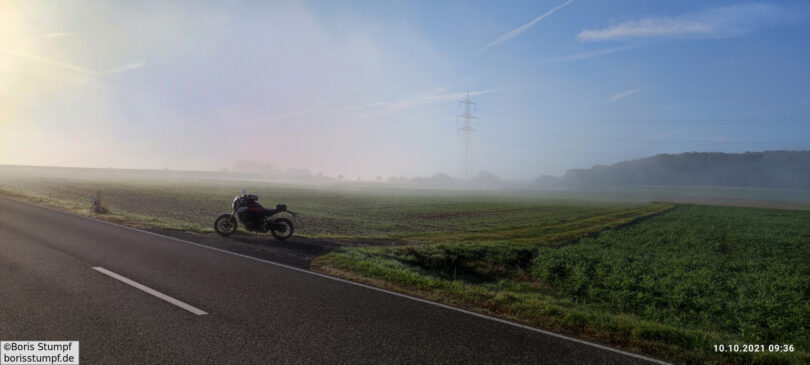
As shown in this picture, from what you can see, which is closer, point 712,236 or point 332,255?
point 332,255

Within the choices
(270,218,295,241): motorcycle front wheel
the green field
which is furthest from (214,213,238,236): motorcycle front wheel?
the green field

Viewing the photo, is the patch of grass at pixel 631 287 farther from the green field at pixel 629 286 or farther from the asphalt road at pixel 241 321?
the asphalt road at pixel 241 321

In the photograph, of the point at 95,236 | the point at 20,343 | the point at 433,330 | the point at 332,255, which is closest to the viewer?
the point at 20,343

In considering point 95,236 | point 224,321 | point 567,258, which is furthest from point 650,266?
point 95,236

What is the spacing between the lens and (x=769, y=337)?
9320mm

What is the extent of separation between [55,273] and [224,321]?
5.34 metres

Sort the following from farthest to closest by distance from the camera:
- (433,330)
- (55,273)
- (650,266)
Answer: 1. (650,266)
2. (55,273)
3. (433,330)

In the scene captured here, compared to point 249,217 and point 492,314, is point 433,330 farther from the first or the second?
point 249,217

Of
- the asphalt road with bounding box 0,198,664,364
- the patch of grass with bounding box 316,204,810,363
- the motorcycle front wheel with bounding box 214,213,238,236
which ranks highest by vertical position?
the motorcycle front wheel with bounding box 214,213,238,236

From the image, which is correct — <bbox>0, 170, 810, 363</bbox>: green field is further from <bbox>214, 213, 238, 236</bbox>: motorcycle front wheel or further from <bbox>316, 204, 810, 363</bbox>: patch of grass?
<bbox>214, 213, 238, 236</bbox>: motorcycle front wheel

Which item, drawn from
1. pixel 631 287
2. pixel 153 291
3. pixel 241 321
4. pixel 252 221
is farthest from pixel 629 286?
pixel 252 221

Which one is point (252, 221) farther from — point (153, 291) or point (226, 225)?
point (153, 291)

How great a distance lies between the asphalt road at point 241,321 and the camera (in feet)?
16.3

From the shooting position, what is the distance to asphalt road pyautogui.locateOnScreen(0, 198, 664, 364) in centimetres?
498
